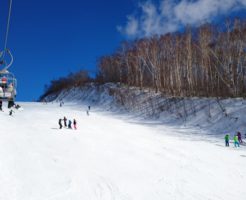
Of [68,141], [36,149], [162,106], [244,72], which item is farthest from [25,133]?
[244,72]

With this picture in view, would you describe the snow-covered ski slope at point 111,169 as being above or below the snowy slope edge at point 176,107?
below

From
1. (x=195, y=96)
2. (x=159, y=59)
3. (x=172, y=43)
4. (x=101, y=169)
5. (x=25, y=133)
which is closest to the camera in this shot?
(x=101, y=169)

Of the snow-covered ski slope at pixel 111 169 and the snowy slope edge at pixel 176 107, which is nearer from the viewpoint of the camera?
the snow-covered ski slope at pixel 111 169

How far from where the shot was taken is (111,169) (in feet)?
45.9

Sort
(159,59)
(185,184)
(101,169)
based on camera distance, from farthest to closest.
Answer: (159,59) → (101,169) → (185,184)

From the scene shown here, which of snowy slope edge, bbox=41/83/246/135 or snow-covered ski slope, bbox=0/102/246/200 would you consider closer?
snow-covered ski slope, bbox=0/102/246/200

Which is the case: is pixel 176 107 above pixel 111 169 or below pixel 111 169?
above

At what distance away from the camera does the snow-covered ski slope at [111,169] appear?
1066cm

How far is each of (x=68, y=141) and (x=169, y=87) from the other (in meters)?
36.3

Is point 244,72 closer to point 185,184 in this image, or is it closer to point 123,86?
point 123,86

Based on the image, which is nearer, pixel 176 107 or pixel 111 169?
pixel 111 169

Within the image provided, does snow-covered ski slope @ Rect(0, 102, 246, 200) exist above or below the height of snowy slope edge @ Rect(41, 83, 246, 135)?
below

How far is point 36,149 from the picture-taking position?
17.1 metres

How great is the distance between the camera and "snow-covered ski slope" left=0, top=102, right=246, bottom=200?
1066 centimetres
